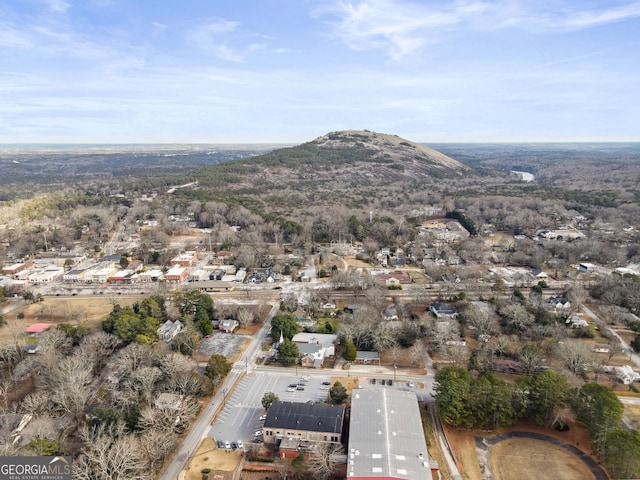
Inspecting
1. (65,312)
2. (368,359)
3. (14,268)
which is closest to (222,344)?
(368,359)

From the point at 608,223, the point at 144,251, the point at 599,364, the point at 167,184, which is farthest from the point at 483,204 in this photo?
the point at 167,184

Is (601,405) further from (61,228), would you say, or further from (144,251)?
(61,228)

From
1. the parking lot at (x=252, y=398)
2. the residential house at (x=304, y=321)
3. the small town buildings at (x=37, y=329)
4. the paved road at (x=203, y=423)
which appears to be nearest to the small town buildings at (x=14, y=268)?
the small town buildings at (x=37, y=329)

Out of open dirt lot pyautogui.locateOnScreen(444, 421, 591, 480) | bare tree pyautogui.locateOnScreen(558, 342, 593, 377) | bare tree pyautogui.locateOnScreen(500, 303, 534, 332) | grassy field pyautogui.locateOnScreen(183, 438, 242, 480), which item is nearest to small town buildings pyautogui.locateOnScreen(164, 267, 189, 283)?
grassy field pyautogui.locateOnScreen(183, 438, 242, 480)

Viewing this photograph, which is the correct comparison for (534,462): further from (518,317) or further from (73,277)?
(73,277)

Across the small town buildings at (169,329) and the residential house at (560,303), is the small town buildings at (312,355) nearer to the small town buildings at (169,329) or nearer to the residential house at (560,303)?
the small town buildings at (169,329)

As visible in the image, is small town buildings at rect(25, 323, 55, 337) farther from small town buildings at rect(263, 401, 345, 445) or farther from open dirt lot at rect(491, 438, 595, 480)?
open dirt lot at rect(491, 438, 595, 480)
